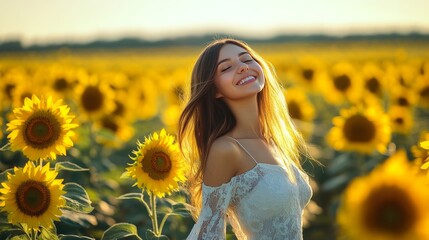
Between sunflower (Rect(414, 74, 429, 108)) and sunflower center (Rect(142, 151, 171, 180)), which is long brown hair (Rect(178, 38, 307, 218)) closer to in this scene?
sunflower center (Rect(142, 151, 171, 180))

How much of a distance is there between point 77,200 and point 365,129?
3564 mm

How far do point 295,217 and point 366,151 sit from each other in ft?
10.1

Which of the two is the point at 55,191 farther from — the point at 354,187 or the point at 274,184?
the point at 354,187

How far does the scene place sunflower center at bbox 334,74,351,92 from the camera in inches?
397

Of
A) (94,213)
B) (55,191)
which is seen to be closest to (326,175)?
(94,213)

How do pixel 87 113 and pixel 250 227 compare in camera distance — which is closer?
pixel 250 227

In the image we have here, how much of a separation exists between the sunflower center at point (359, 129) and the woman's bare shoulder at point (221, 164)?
3.15m

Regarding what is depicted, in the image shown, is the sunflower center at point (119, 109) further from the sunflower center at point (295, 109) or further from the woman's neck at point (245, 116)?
the woman's neck at point (245, 116)

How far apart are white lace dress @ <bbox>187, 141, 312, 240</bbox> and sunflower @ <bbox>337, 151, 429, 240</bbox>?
4.52 ft

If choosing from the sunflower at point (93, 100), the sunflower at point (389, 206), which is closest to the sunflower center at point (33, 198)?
the sunflower at point (389, 206)

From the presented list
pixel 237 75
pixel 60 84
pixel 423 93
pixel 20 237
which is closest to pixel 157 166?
pixel 237 75

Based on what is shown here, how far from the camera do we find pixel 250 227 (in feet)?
12.4

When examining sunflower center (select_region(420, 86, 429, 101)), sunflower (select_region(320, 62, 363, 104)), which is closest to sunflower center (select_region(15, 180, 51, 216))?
sunflower center (select_region(420, 86, 429, 101))

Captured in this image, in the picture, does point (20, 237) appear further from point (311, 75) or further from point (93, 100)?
point (311, 75)
